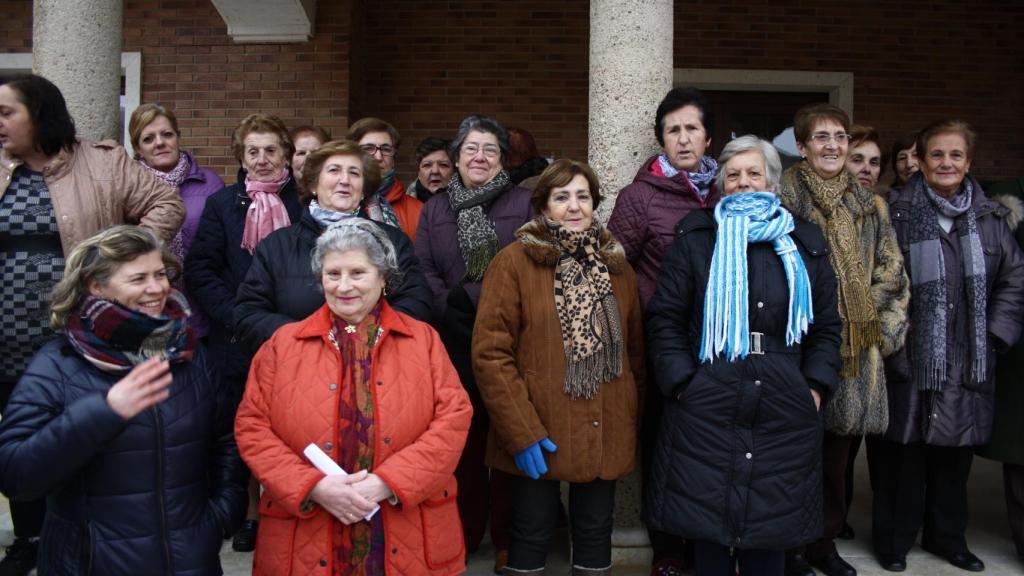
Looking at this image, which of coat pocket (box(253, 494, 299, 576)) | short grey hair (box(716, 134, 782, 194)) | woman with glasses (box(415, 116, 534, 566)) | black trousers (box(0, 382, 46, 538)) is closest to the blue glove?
woman with glasses (box(415, 116, 534, 566))

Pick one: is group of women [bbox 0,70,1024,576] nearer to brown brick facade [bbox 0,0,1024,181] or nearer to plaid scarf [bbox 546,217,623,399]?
plaid scarf [bbox 546,217,623,399]

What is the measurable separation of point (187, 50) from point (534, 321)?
16.7ft

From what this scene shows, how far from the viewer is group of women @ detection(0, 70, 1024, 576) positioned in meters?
2.52

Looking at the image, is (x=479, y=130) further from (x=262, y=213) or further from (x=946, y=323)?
(x=946, y=323)

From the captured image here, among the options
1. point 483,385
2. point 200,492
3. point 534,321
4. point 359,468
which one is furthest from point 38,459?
point 534,321

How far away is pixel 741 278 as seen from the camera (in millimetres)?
3049

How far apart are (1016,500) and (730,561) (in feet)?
5.69

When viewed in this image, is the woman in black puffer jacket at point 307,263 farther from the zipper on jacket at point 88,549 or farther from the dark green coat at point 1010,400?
the dark green coat at point 1010,400

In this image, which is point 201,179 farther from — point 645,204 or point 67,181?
point 645,204

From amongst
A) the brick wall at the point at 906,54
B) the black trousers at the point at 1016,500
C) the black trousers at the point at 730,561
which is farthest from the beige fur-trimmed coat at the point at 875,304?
the brick wall at the point at 906,54

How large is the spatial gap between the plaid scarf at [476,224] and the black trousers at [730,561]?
136 cm

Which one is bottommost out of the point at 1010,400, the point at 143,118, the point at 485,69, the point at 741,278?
the point at 1010,400

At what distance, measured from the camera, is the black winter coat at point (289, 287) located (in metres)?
3.11

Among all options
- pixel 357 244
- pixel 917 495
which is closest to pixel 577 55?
pixel 917 495
